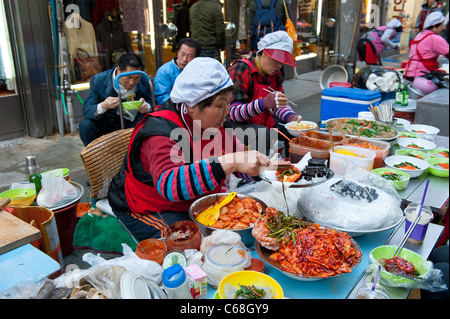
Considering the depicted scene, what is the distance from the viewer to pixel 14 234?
193cm

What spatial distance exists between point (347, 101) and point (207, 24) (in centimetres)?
391

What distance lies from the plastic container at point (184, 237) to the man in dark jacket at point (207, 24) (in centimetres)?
642

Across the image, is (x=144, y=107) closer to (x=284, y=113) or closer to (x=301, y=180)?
(x=284, y=113)

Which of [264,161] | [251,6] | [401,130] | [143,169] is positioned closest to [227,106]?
[264,161]

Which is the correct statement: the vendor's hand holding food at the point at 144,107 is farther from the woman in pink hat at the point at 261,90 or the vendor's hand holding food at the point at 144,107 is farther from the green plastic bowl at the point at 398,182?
the green plastic bowl at the point at 398,182

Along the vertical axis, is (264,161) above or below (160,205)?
above

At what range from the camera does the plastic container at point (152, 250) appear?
64.9 inches

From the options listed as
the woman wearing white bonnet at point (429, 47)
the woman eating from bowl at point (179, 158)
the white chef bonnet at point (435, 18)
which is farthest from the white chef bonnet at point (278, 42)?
the white chef bonnet at point (435, 18)

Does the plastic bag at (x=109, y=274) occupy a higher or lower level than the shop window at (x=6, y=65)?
lower

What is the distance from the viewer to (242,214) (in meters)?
2.00

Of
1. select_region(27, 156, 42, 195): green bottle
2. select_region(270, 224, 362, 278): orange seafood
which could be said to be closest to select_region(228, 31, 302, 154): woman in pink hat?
select_region(27, 156, 42, 195): green bottle

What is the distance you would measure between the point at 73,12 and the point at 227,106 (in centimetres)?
513

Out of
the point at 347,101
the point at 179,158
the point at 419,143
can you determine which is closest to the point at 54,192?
the point at 179,158
